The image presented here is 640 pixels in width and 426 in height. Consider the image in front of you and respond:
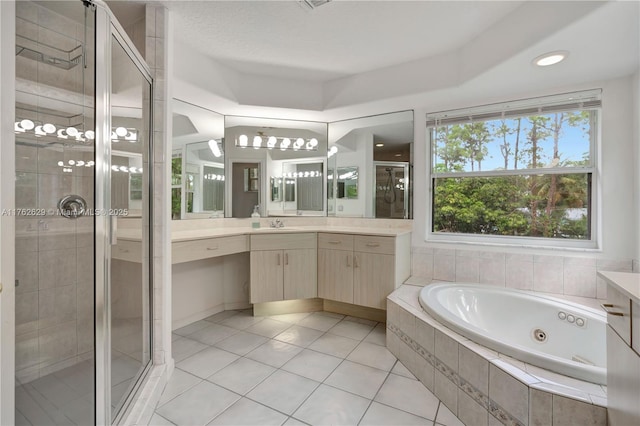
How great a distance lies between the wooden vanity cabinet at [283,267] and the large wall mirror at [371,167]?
0.69m

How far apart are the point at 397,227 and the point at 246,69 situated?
2.18 m

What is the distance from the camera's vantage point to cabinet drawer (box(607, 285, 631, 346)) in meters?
0.90

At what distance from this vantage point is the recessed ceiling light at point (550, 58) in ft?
5.80

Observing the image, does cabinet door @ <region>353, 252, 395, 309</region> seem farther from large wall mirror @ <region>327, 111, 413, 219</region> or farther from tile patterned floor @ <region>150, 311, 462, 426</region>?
large wall mirror @ <region>327, 111, 413, 219</region>

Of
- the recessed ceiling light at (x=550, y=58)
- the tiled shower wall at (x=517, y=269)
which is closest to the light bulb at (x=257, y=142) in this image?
the tiled shower wall at (x=517, y=269)

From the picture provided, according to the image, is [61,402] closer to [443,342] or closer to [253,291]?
[253,291]

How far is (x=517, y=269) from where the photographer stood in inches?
94.3

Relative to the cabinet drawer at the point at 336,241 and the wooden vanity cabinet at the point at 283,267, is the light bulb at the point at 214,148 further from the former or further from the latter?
the cabinet drawer at the point at 336,241

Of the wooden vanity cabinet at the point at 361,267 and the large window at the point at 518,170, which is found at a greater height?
the large window at the point at 518,170

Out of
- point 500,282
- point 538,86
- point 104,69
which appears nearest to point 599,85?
point 538,86

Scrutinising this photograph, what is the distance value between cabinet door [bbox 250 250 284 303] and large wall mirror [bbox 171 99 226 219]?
694mm

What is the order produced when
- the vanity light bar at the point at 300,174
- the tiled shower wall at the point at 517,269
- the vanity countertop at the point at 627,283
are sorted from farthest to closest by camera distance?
the vanity light bar at the point at 300,174
the tiled shower wall at the point at 517,269
the vanity countertop at the point at 627,283

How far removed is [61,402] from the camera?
1210 millimetres

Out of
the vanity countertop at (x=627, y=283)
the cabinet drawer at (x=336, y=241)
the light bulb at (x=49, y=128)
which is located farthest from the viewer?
the cabinet drawer at (x=336, y=241)
